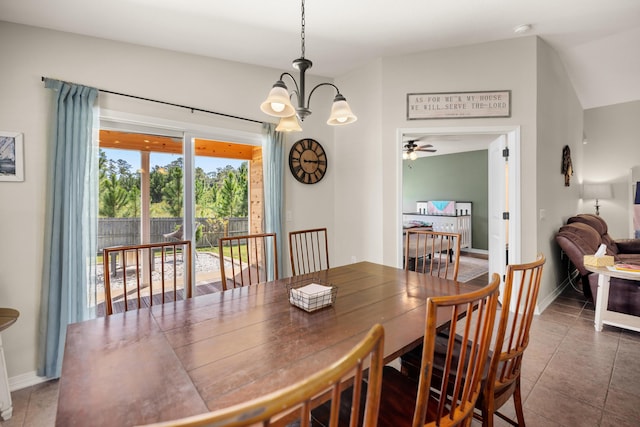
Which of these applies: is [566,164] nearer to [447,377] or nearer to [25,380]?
[447,377]

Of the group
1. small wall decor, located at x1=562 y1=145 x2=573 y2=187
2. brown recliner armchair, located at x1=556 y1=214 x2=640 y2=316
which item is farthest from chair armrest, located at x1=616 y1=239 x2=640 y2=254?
small wall decor, located at x1=562 y1=145 x2=573 y2=187

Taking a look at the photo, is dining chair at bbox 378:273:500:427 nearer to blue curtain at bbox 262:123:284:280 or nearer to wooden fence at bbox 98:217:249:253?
blue curtain at bbox 262:123:284:280

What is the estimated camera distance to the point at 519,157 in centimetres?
318

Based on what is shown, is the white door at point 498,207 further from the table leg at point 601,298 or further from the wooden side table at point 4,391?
the wooden side table at point 4,391

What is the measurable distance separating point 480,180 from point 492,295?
7.03 meters

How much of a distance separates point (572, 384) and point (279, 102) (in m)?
2.71

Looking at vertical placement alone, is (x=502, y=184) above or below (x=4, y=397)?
above

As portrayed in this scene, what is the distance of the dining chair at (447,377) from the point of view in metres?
0.80

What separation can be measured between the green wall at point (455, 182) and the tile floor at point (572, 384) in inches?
173

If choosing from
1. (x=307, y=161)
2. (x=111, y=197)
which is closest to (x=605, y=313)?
(x=307, y=161)

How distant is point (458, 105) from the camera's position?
10.7ft

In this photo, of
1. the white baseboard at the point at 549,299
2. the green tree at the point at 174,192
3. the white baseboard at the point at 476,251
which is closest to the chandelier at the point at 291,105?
the green tree at the point at 174,192

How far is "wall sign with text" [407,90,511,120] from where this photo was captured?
3195 mm

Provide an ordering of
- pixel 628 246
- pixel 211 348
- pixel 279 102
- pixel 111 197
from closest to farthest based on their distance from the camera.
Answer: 1. pixel 211 348
2. pixel 279 102
3. pixel 111 197
4. pixel 628 246
